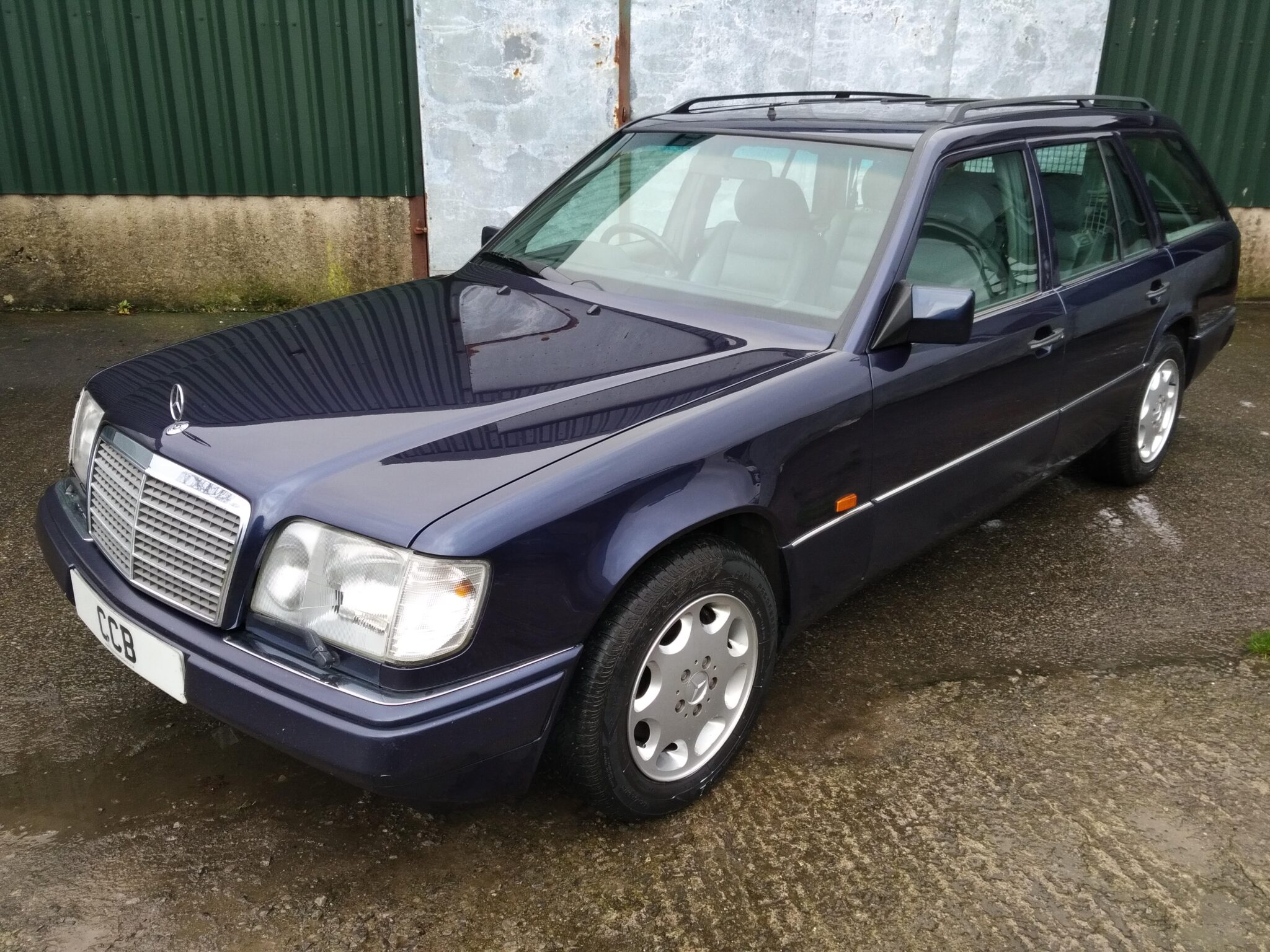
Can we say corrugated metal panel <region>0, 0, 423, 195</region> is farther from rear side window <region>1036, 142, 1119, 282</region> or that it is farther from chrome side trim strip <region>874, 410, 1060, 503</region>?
chrome side trim strip <region>874, 410, 1060, 503</region>

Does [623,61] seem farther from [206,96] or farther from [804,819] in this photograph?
[804,819]

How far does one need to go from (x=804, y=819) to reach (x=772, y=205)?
177cm

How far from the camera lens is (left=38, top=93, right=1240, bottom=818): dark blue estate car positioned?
2.17 m

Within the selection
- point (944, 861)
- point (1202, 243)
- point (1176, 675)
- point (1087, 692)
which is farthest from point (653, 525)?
point (1202, 243)

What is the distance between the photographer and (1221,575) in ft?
13.3

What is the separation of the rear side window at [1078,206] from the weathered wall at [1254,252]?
479 centimetres

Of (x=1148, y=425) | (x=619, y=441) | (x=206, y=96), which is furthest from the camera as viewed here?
(x=206, y=96)

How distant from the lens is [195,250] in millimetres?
7145

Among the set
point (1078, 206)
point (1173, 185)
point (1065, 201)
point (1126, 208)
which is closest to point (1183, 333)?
point (1173, 185)

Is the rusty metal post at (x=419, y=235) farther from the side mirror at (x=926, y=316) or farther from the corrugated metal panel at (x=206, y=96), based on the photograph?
the side mirror at (x=926, y=316)

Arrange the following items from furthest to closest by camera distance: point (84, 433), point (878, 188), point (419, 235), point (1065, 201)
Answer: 1. point (419, 235)
2. point (1065, 201)
3. point (878, 188)
4. point (84, 433)

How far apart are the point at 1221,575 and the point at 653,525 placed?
108 inches

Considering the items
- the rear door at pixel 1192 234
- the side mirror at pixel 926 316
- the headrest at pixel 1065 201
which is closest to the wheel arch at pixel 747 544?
the side mirror at pixel 926 316

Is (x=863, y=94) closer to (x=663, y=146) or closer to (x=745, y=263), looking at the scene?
(x=663, y=146)
